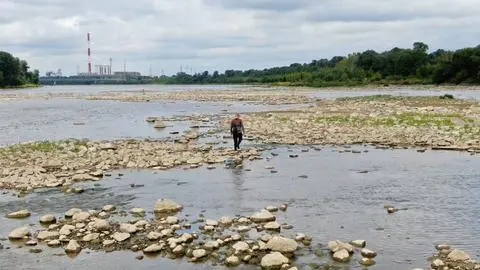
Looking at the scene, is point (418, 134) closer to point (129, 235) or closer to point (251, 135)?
point (251, 135)

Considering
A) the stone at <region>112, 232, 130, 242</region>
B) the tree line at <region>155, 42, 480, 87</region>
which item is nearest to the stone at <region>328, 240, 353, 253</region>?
the stone at <region>112, 232, 130, 242</region>

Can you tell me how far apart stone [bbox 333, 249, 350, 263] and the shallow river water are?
1.27 feet

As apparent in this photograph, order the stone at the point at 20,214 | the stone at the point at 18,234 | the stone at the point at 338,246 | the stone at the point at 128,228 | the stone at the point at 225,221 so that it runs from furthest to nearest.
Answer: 1. the stone at the point at 20,214
2. the stone at the point at 225,221
3. the stone at the point at 128,228
4. the stone at the point at 18,234
5. the stone at the point at 338,246

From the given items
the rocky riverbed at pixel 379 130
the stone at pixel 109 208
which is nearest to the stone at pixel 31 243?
the stone at pixel 109 208

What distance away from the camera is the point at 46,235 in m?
15.8

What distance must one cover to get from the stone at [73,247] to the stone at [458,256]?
30.6 feet

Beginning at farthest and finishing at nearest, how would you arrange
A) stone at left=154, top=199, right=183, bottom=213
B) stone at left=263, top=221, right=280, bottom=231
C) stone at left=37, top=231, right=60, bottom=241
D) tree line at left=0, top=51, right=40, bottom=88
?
tree line at left=0, top=51, right=40, bottom=88 < stone at left=154, top=199, right=183, bottom=213 < stone at left=263, top=221, right=280, bottom=231 < stone at left=37, top=231, right=60, bottom=241

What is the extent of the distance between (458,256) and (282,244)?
166 inches

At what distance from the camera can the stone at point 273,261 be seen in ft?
43.2

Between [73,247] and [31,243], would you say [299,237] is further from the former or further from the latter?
[31,243]

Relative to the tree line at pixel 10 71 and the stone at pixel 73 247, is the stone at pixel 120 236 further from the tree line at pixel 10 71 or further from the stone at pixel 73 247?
the tree line at pixel 10 71

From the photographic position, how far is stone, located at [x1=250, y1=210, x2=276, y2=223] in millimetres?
17094

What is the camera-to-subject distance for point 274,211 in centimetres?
1853

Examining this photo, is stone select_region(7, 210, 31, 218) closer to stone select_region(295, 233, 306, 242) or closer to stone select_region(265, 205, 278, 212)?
stone select_region(265, 205, 278, 212)
